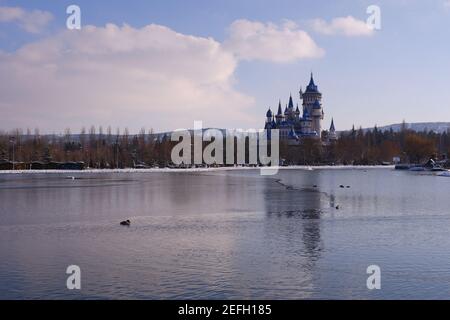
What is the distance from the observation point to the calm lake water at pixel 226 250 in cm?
1267

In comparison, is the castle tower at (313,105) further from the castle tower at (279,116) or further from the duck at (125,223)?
the duck at (125,223)

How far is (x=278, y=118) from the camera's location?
146 m

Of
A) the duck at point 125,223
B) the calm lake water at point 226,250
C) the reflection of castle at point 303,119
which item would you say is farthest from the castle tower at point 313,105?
the duck at point 125,223

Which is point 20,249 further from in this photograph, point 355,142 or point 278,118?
point 278,118

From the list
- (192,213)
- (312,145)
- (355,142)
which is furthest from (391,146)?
(192,213)

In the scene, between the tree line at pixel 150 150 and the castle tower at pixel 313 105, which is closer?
the tree line at pixel 150 150

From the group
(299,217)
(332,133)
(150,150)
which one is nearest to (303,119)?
(332,133)

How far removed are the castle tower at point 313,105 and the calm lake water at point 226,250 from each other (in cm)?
11296

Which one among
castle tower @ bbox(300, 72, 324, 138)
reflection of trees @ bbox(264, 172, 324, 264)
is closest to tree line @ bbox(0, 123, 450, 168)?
castle tower @ bbox(300, 72, 324, 138)

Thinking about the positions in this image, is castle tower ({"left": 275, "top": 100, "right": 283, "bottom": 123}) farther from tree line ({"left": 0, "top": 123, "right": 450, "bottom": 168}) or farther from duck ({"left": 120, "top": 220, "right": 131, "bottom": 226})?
duck ({"left": 120, "top": 220, "right": 131, "bottom": 226})

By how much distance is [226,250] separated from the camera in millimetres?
17047

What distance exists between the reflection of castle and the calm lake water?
108 m

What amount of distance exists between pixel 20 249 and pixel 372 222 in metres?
13.6
